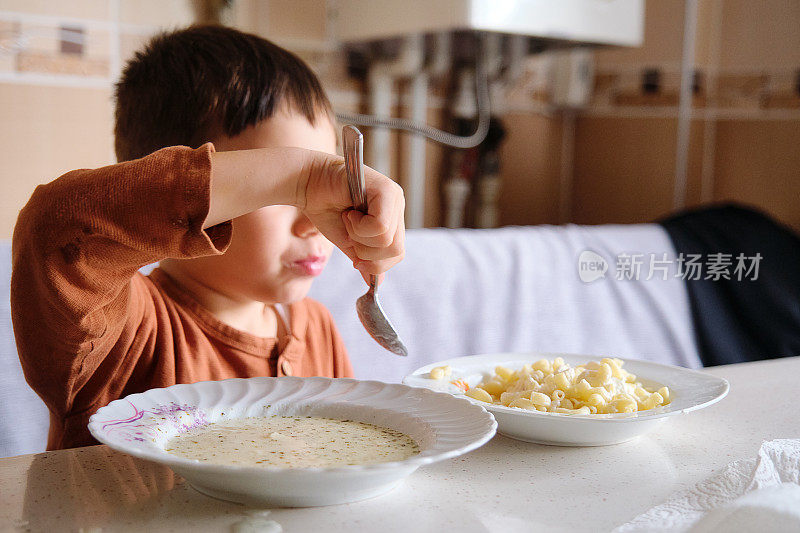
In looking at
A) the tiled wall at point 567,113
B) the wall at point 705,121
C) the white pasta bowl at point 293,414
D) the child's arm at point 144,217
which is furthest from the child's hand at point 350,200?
the wall at point 705,121

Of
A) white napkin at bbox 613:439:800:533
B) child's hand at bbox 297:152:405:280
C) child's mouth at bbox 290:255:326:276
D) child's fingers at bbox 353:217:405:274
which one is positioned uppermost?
child's hand at bbox 297:152:405:280

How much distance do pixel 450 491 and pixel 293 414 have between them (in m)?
0.15

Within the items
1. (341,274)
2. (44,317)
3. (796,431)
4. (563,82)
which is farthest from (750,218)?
(44,317)

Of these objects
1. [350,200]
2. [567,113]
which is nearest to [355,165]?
[350,200]

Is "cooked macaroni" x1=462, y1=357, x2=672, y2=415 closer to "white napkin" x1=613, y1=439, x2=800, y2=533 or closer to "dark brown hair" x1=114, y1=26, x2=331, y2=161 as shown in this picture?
"white napkin" x1=613, y1=439, x2=800, y2=533

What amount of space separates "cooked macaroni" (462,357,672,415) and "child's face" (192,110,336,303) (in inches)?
9.3

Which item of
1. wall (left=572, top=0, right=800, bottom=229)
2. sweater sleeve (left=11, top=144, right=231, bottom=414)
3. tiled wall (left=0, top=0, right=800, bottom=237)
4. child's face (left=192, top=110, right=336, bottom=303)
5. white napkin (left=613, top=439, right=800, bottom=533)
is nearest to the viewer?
white napkin (left=613, top=439, right=800, bottom=533)

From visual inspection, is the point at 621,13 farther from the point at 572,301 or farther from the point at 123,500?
the point at 123,500

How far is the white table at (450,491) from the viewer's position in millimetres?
468

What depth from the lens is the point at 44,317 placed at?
62 centimetres

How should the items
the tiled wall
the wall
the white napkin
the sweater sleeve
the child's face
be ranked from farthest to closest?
the wall, the tiled wall, the child's face, the sweater sleeve, the white napkin

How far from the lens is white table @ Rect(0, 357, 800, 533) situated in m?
0.47

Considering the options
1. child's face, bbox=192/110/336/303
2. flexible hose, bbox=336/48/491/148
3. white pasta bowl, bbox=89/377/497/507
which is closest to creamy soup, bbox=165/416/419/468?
white pasta bowl, bbox=89/377/497/507

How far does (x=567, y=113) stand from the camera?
8.42 feet
